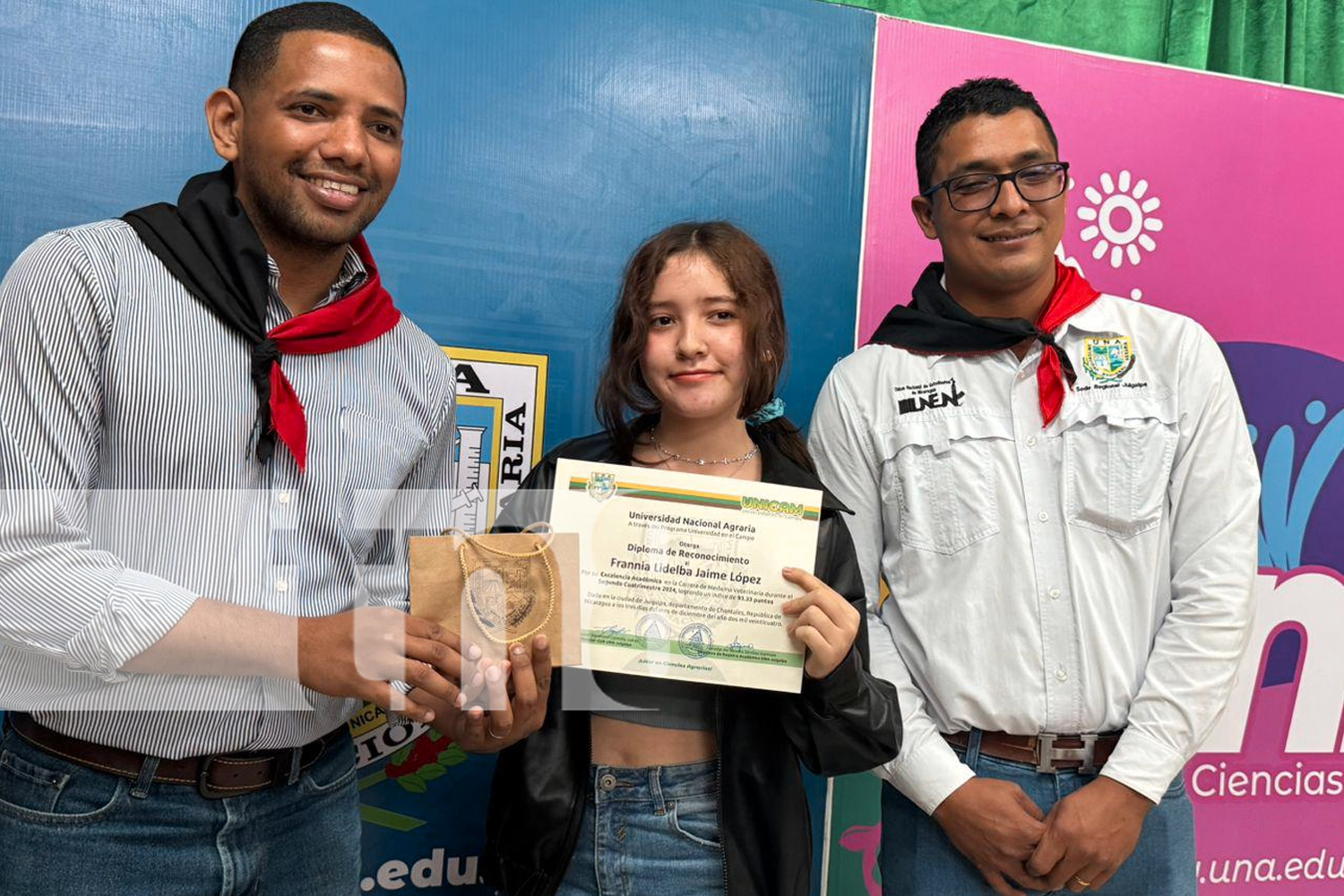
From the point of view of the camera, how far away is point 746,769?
5.45 feet

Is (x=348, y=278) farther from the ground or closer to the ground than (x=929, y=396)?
farther from the ground

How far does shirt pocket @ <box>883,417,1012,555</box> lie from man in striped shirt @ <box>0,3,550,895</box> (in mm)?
796

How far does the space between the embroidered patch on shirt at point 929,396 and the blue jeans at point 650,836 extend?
0.78 meters

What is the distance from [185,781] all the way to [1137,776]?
1475mm

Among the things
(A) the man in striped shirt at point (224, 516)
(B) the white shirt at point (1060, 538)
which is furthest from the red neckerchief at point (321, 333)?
(B) the white shirt at point (1060, 538)

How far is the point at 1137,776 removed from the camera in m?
1.75

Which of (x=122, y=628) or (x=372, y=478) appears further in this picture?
(x=372, y=478)

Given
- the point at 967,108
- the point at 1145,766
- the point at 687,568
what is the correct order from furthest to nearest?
the point at 967,108, the point at 1145,766, the point at 687,568

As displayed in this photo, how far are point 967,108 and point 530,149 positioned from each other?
1.00 meters

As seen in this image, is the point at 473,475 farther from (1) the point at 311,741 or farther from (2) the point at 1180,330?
(2) the point at 1180,330

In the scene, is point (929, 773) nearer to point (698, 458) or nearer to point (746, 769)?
point (746, 769)

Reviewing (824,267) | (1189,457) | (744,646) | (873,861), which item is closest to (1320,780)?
(873,861)

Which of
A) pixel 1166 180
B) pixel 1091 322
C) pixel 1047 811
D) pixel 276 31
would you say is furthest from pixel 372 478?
pixel 1166 180

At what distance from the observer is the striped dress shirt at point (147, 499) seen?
135cm
